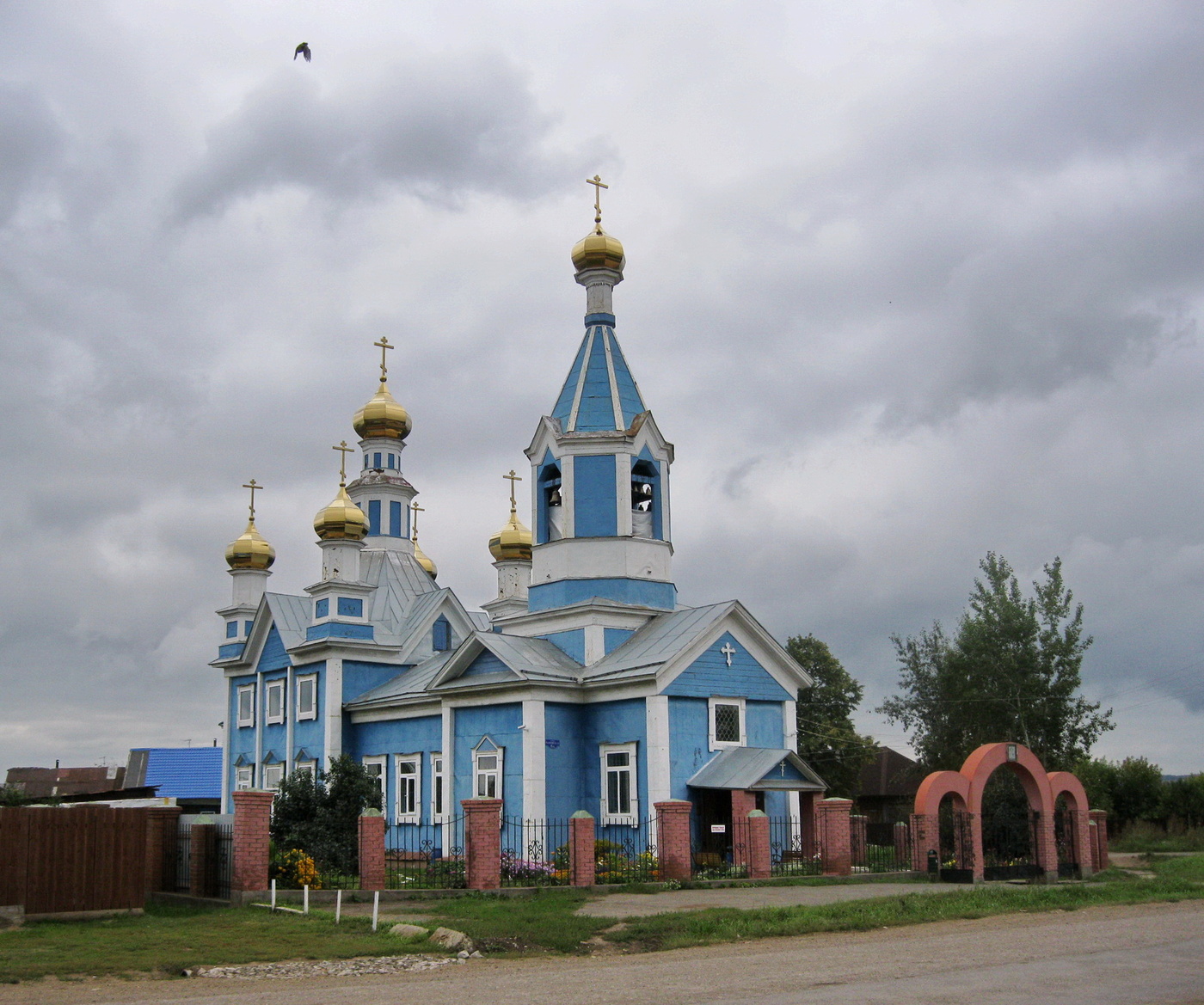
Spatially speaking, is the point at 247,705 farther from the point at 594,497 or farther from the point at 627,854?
the point at 627,854

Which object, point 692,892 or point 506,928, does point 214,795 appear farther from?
point 506,928

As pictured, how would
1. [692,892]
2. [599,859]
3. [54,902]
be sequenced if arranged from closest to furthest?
[54,902] → [692,892] → [599,859]

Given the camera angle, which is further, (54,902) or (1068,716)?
(1068,716)

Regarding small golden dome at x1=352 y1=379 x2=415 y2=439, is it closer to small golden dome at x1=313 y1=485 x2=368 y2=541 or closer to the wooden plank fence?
small golden dome at x1=313 y1=485 x2=368 y2=541

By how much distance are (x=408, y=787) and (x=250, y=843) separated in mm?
11443

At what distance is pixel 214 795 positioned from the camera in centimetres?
4766

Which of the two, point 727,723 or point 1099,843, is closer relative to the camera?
point 1099,843

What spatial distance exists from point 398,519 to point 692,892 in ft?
66.3

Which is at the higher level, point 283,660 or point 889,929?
point 283,660

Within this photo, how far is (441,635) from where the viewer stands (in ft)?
113

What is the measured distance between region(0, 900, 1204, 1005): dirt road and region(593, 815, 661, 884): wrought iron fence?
7.46 m

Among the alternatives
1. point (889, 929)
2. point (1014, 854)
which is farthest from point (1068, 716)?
point (889, 929)

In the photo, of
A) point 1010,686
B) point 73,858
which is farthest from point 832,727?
point 73,858

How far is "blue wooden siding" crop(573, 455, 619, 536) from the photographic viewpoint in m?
28.2
